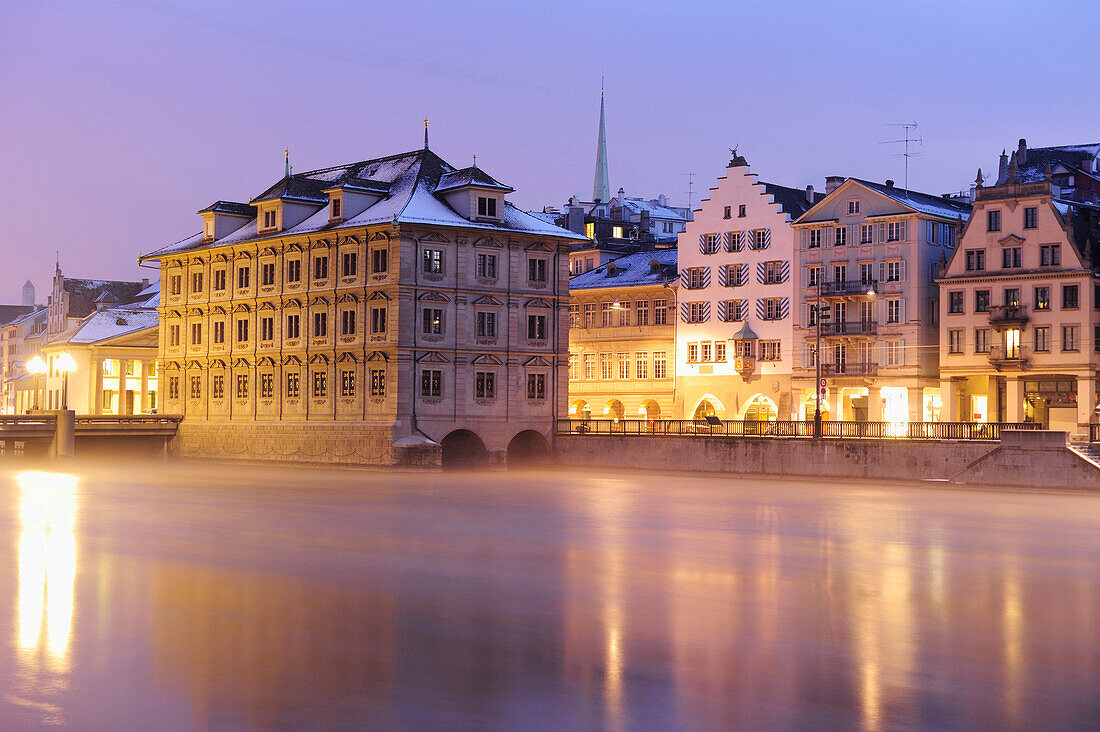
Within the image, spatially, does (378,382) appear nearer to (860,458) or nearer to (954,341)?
(860,458)

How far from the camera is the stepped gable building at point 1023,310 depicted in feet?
245

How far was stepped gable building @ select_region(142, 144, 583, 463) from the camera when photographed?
249ft

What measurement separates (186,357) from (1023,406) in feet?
163

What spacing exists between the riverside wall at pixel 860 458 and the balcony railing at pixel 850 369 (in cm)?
1645

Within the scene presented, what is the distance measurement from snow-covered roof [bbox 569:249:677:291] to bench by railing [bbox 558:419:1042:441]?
18069mm

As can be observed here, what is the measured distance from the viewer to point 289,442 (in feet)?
267

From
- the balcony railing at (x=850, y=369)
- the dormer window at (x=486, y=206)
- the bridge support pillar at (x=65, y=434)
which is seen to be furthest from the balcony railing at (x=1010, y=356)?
the bridge support pillar at (x=65, y=434)

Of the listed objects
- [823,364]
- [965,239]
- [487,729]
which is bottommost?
[487,729]

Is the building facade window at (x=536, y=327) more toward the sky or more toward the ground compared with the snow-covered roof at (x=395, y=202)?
more toward the ground

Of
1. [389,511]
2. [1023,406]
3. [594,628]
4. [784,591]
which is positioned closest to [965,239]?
[1023,406]

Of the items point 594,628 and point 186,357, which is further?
point 186,357

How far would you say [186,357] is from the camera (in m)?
91.1

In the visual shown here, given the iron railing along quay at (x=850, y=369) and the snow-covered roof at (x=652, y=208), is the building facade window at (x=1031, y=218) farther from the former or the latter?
the snow-covered roof at (x=652, y=208)

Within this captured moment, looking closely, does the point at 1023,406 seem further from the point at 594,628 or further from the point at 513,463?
the point at 594,628
